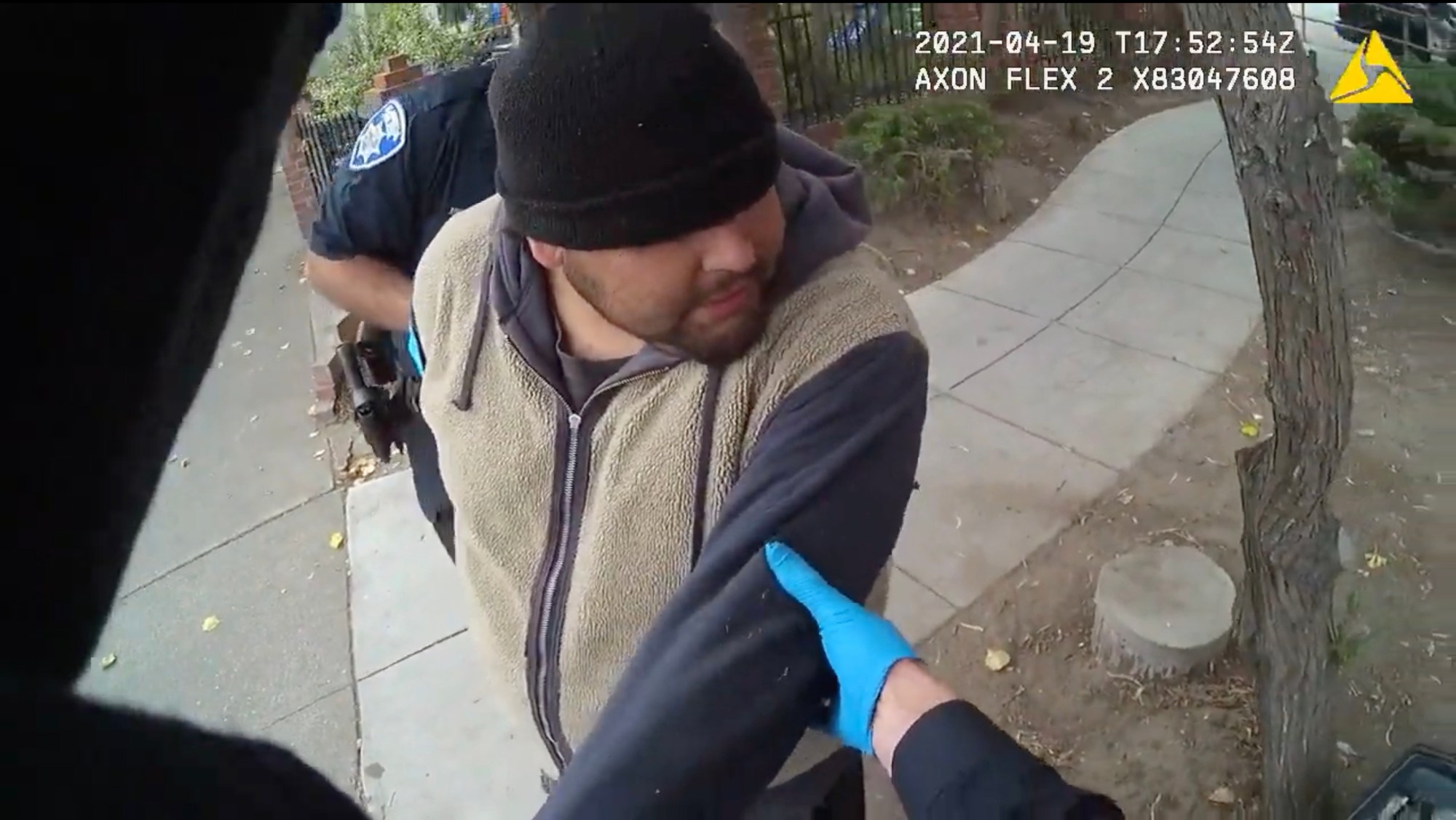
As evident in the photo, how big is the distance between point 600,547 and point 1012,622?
155 centimetres

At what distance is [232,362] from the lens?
0.77 metres

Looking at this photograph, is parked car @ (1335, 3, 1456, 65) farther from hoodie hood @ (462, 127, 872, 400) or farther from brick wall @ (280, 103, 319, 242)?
brick wall @ (280, 103, 319, 242)

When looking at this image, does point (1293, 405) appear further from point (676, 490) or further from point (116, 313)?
point (116, 313)

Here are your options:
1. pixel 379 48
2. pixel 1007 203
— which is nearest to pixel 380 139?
pixel 379 48

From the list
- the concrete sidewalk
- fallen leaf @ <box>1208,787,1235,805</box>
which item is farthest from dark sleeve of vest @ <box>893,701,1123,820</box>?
fallen leaf @ <box>1208,787,1235,805</box>

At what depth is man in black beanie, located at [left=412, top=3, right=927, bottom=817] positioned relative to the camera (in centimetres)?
69

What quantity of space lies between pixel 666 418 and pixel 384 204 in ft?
2.20

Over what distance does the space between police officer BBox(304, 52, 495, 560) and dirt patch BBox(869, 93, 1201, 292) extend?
6.62ft

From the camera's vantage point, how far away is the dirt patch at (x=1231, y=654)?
1.83m

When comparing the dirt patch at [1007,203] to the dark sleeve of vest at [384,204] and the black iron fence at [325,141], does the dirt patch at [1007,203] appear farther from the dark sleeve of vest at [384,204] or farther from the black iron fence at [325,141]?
the black iron fence at [325,141]

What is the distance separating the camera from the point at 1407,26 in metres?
0.90

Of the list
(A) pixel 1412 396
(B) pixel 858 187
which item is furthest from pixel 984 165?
(B) pixel 858 187

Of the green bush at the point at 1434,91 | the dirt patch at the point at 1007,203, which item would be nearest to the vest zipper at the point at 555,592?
the green bush at the point at 1434,91

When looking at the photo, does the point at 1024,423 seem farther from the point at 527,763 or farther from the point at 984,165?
the point at 527,763
